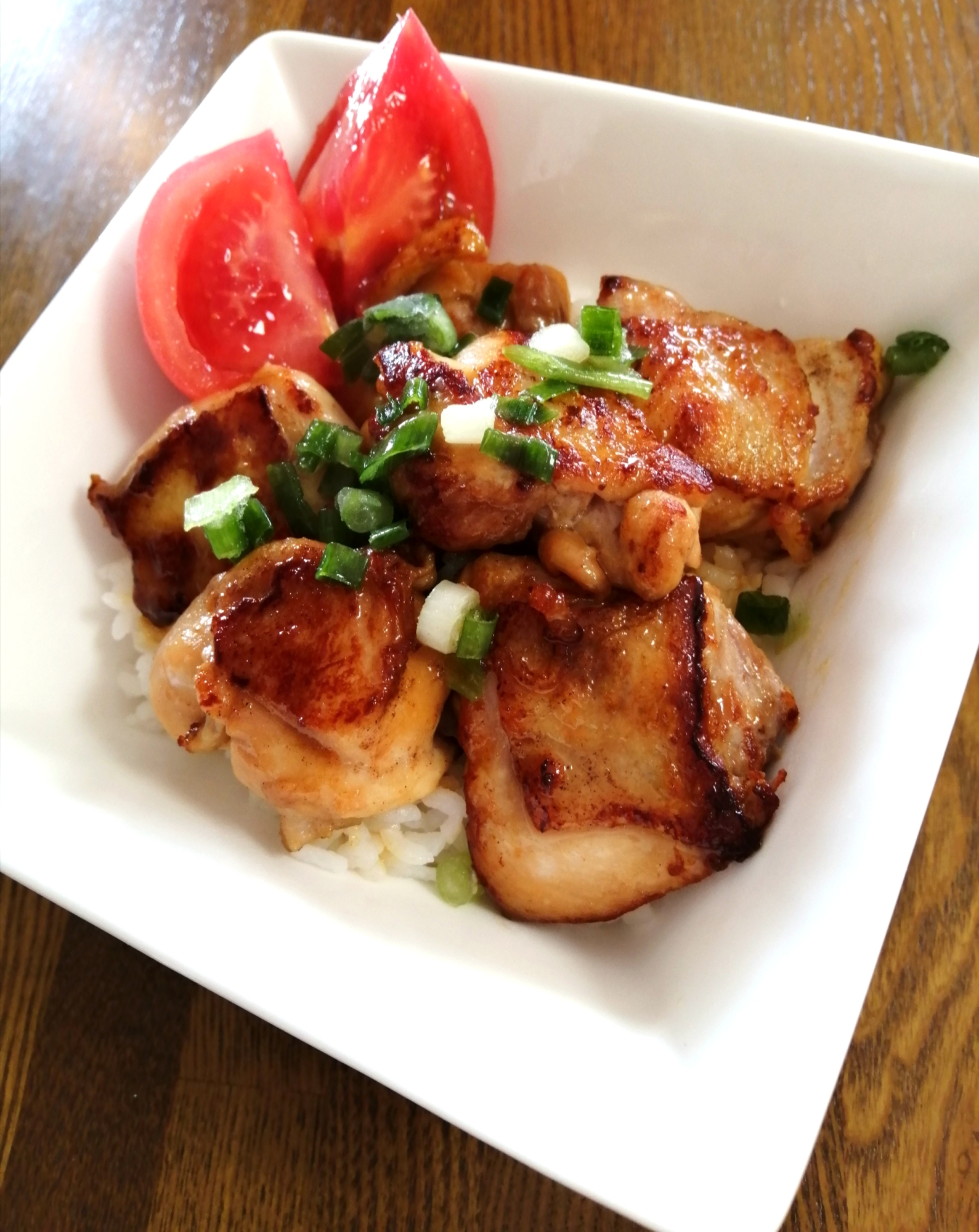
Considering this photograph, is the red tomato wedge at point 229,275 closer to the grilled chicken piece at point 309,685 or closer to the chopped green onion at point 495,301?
the chopped green onion at point 495,301

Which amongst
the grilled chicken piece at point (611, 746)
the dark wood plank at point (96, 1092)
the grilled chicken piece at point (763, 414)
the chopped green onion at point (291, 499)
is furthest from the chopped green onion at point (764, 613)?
the dark wood plank at point (96, 1092)

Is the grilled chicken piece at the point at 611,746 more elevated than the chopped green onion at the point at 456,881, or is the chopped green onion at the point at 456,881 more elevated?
the grilled chicken piece at the point at 611,746

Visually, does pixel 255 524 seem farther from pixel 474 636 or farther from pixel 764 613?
pixel 764 613

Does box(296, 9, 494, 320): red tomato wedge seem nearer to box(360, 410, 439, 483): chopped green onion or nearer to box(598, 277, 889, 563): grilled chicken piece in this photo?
box(598, 277, 889, 563): grilled chicken piece

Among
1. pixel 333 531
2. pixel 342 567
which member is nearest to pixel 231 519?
pixel 333 531

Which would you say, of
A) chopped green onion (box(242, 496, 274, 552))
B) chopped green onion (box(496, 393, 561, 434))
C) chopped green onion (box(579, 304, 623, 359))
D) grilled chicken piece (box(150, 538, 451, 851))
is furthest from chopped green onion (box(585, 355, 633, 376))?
chopped green onion (box(242, 496, 274, 552))

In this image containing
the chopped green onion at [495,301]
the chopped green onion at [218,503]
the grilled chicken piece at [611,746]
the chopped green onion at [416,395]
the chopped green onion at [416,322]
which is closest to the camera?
the grilled chicken piece at [611,746]
